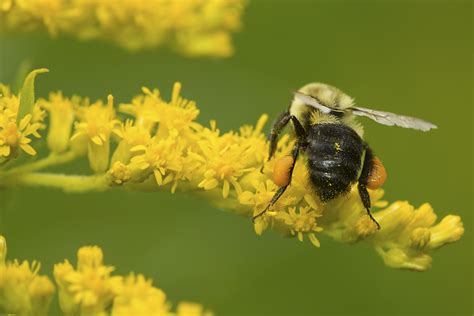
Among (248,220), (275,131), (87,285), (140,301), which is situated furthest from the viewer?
(248,220)

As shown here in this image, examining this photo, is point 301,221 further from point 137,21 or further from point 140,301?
point 137,21

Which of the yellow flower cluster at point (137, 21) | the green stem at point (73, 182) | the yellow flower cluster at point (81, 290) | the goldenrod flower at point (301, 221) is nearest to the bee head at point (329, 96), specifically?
the goldenrod flower at point (301, 221)

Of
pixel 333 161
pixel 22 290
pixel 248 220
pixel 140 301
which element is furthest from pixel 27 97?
pixel 248 220

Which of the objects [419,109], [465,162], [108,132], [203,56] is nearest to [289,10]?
[419,109]

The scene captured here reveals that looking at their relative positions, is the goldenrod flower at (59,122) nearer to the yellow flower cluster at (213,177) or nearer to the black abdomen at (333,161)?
the yellow flower cluster at (213,177)

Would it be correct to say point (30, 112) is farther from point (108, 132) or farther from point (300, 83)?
point (300, 83)

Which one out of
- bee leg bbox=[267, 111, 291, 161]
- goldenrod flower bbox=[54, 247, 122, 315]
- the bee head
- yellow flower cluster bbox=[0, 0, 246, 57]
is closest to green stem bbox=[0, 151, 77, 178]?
goldenrod flower bbox=[54, 247, 122, 315]
